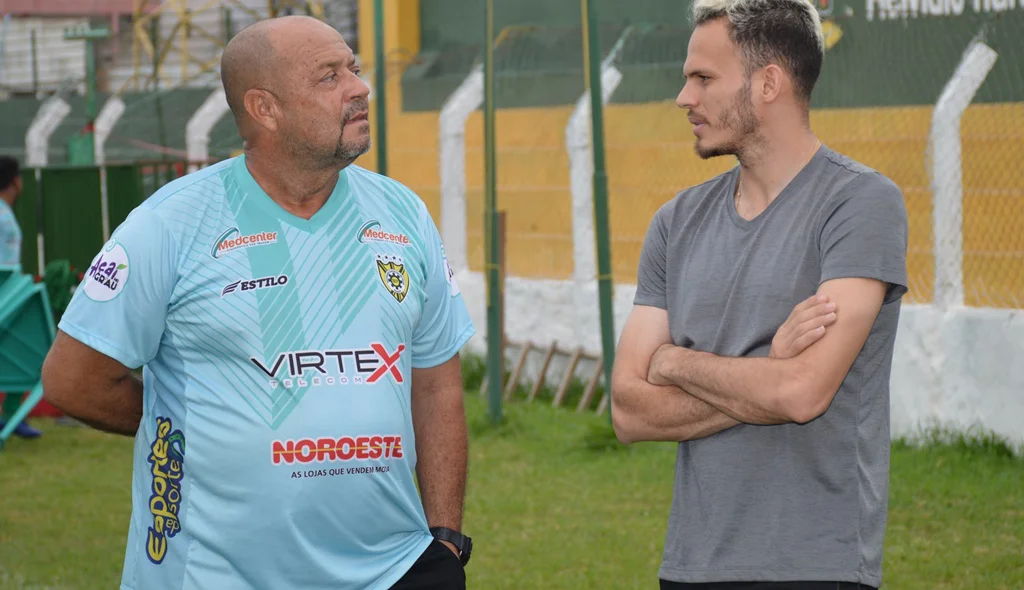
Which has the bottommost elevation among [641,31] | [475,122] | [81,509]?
[81,509]

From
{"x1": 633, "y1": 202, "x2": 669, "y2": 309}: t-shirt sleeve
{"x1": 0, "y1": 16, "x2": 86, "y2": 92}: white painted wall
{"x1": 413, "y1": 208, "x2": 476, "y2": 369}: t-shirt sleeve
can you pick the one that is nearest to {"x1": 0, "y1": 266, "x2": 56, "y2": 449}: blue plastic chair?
{"x1": 413, "y1": 208, "x2": 476, "y2": 369}: t-shirt sleeve

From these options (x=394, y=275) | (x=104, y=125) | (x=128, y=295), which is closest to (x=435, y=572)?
(x=394, y=275)

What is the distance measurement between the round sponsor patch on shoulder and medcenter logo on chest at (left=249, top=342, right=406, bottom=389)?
330mm

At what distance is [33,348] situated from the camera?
11.1 m

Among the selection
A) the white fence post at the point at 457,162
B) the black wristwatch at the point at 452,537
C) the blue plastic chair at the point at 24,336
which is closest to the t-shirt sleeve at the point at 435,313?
the black wristwatch at the point at 452,537

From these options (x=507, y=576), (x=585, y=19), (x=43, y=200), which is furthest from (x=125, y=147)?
(x=507, y=576)

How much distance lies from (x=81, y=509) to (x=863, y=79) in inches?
231

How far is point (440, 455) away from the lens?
3.62 metres

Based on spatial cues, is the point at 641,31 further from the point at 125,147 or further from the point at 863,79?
the point at 125,147

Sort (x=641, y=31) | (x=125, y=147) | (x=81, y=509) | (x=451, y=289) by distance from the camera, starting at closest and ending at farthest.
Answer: (x=451, y=289)
(x=81, y=509)
(x=641, y=31)
(x=125, y=147)

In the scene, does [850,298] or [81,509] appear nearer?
[850,298]

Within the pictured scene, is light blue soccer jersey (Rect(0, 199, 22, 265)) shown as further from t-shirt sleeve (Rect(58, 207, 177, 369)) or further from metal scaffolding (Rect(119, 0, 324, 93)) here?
metal scaffolding (Rect(119, 0, 324, 93))

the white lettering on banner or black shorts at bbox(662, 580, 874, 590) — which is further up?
the white lettering on banner

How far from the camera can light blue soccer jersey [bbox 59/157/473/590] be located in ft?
10.7
